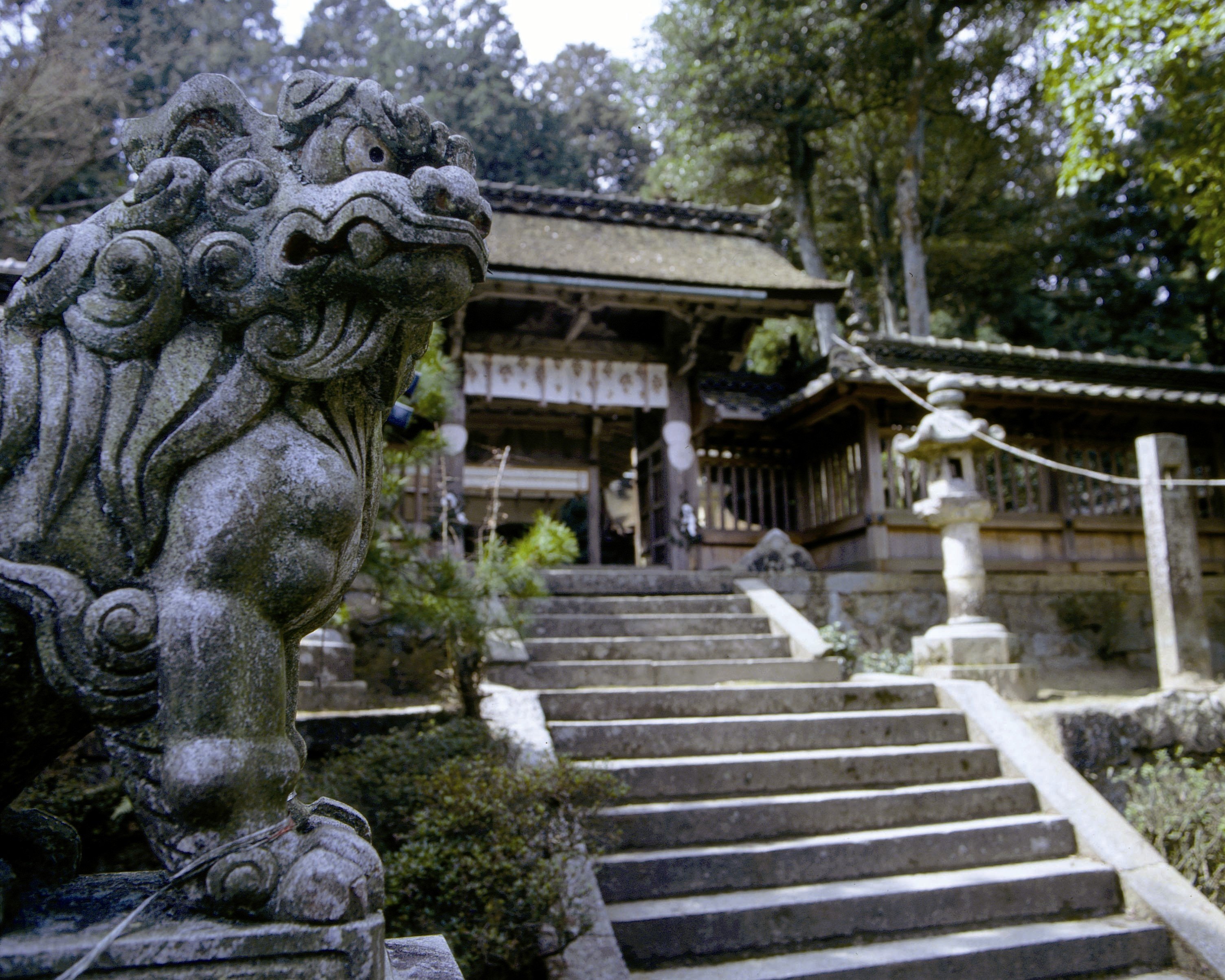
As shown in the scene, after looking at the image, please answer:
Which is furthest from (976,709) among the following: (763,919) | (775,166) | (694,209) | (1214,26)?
(775,166)

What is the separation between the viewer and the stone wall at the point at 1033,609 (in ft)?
31.1

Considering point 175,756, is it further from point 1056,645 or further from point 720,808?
point 1056,645

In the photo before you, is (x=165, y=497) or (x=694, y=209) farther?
(x=694, y=209)

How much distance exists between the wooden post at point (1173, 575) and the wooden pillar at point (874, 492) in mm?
3218

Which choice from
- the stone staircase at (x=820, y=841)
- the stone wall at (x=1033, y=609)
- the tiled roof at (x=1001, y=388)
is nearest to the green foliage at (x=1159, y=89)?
the tiled roof at (x=1001, y=388)

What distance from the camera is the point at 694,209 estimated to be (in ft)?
41.0

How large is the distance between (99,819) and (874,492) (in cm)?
831

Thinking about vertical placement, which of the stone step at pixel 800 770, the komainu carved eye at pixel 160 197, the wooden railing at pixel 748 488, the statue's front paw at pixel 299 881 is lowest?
the stone step at pixel 800 770

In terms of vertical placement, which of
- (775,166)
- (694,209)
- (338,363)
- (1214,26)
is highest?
(775,166)

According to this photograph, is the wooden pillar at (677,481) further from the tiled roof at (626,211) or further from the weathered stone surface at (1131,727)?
the weathered stone surface at (1131,727)

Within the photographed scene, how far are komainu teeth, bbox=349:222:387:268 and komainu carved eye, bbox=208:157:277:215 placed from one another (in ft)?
0.81

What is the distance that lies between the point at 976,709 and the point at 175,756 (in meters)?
5.45

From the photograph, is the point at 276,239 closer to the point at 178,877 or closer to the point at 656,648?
the point at 178,877

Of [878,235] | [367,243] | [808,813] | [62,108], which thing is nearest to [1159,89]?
[808,813]
